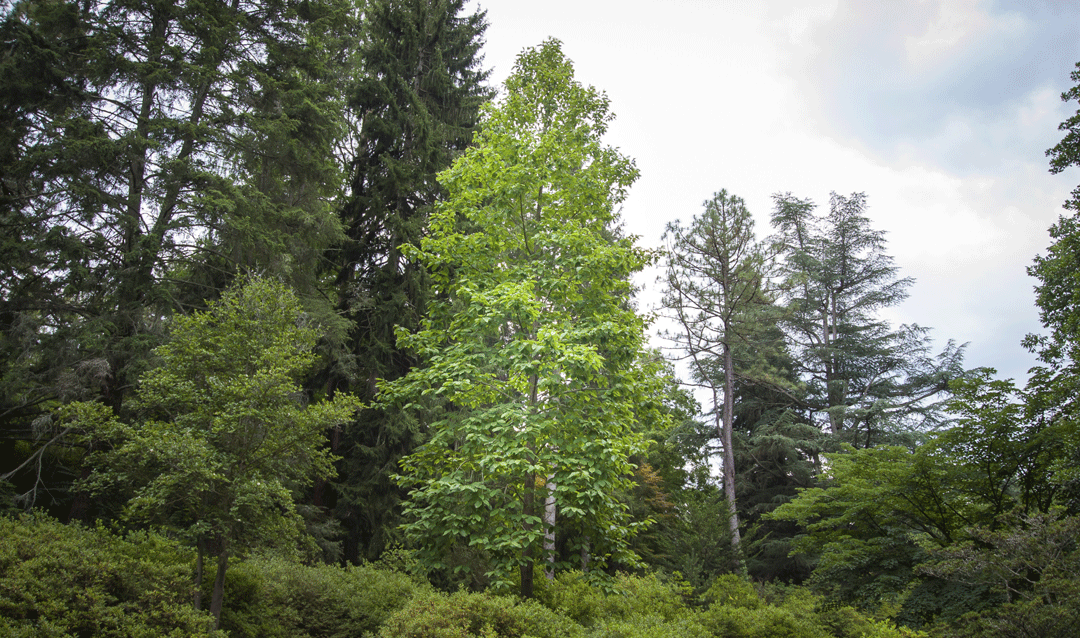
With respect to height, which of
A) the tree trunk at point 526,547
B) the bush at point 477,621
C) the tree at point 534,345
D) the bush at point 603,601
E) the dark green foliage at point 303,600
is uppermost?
the tree at point 534,345

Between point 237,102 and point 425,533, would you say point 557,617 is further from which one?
point 237,102

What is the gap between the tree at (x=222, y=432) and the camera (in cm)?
683

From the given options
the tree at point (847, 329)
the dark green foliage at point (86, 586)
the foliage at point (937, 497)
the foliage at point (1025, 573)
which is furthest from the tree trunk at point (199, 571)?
the tree at point (847, 329)

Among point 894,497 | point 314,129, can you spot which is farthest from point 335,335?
point 894,497

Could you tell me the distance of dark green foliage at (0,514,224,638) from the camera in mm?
5625

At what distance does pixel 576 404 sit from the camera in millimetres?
7602

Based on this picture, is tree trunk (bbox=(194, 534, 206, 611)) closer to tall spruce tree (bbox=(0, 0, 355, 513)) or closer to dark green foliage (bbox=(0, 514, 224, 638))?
dark green foliage (bbox=(0, 514, 224, 638))

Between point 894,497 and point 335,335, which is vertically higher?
point 335,335

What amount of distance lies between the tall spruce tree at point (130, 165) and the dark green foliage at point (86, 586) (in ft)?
8.32

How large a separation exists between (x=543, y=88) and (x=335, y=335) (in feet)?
22.4

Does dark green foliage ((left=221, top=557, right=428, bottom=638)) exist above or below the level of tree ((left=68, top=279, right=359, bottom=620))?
below

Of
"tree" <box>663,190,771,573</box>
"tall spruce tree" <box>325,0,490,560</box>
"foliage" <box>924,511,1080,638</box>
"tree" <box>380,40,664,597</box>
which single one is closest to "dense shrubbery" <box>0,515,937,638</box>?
"tree" <box>380,40,664,597</box>

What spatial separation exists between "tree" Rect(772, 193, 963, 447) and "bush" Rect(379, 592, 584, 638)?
15895 mm

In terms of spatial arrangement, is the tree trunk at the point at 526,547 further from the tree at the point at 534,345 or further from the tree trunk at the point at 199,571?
the tree trunk at the point at 199,571
